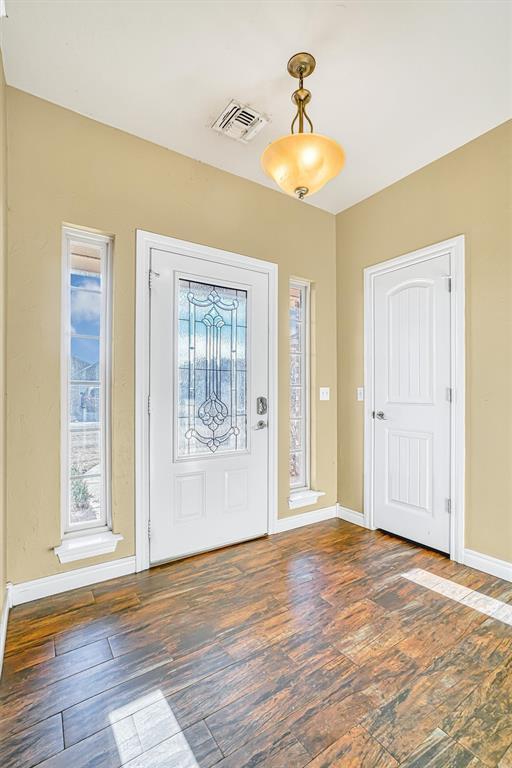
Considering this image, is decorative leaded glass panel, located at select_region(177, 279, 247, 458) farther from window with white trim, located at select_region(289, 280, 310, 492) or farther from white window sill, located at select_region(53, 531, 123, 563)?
white window sill, located at select_region(53, 531, 123, 563)

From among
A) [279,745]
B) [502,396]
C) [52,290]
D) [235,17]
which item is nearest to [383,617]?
[279,745]

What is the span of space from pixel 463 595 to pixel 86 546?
221 cm

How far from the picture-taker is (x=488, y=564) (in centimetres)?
232

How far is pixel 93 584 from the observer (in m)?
2.19

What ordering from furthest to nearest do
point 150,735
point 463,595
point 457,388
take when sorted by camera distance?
1. point 457,388
2. point 463,595
3. point 150,735

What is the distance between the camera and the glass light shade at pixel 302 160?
5.15 ft

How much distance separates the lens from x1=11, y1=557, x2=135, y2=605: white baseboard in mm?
2002

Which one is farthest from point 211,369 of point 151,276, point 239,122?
point 239,122

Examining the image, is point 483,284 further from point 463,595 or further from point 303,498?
point 303,498

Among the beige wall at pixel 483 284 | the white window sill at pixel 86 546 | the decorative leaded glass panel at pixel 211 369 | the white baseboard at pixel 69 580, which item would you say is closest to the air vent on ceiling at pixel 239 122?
the decorative leaded glass panel at pixel 211 369

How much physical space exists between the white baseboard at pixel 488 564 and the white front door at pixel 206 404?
1432 mm

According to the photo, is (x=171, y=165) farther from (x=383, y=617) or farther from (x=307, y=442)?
(x=383, y=617)

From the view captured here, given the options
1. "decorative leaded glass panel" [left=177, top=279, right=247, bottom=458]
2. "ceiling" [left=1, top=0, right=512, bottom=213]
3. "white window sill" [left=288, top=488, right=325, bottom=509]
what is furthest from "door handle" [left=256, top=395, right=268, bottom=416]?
"ceiling" [left=1, top=0, right=512, bottom=213]

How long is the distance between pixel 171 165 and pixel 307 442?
8.04 feet
